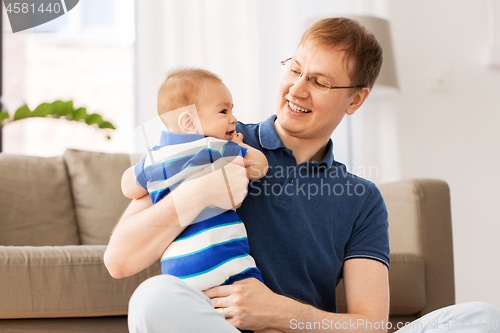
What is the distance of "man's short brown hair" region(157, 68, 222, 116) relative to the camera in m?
0.93

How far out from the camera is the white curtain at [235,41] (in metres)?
2.31

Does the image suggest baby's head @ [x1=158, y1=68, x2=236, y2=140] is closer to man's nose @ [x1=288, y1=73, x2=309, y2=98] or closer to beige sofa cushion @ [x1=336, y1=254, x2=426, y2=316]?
man's nose @ [x1=288, y1=73, x2=309, y2=98]

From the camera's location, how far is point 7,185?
166 cm

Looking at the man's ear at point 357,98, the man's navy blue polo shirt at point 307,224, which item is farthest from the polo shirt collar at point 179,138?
the man's ear at point 357,98

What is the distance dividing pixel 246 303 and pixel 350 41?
648 millimetres

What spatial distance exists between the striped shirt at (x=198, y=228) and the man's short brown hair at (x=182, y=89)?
65mm

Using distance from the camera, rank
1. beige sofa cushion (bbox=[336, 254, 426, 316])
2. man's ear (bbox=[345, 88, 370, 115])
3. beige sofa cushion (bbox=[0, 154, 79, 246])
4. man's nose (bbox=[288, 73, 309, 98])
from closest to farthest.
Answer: man's nose (bbox=[288, 73, 309, 98]) < man's ear (bbox=[345, 88, 370, 115]) < beige sofa cushion (bbox=[336, 254, 426, 316]) < beige sofa cushion (bbox=[0, 154, 79, 246])

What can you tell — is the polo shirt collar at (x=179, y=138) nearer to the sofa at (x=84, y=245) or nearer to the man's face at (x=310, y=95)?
the man's face at (x=310, y=95)

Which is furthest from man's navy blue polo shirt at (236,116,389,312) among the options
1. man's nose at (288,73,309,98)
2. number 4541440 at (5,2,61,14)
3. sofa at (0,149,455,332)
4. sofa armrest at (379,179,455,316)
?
number 4541440 at (5,2,61,14)

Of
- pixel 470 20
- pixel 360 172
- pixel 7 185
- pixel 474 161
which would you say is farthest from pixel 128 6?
pixel 474 161

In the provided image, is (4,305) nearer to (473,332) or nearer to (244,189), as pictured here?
(244,189)

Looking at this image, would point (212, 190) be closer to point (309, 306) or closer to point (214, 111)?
point (214, 111)

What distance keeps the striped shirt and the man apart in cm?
2

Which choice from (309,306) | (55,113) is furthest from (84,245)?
(309,306)
